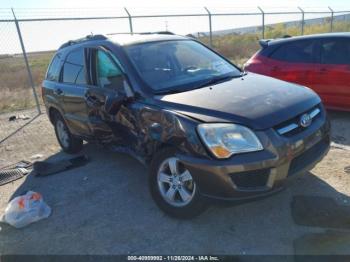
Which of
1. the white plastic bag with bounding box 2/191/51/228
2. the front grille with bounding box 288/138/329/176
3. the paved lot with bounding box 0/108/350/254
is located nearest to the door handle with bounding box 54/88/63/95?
the paved lot with bounding box 0/108/350/254

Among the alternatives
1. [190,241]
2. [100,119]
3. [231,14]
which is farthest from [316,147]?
[231,14]

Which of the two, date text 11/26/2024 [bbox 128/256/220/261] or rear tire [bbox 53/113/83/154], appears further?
rear tire [bbox 53/113/83/154]

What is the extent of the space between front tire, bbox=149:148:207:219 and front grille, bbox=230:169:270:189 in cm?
40

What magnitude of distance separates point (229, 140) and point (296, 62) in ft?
14.0

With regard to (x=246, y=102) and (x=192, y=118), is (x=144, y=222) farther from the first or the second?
(x=246, y=102)

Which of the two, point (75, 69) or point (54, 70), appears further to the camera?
point (54, 70)

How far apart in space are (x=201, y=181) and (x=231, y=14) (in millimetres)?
10797

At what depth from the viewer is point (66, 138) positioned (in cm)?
615

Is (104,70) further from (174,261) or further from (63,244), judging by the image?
(174,261)

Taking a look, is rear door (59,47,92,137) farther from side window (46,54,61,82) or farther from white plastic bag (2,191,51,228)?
white plastic bag (2,191,51,228)

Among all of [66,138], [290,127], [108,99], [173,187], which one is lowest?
[66,138]

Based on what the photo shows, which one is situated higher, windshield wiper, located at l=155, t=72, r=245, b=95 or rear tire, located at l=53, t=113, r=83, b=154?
windshield wiper, located at l=155, t=72, r=245, b=95

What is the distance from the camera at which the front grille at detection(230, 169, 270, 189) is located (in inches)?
124

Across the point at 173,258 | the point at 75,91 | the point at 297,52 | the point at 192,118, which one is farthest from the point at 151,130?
the point at 297,52
